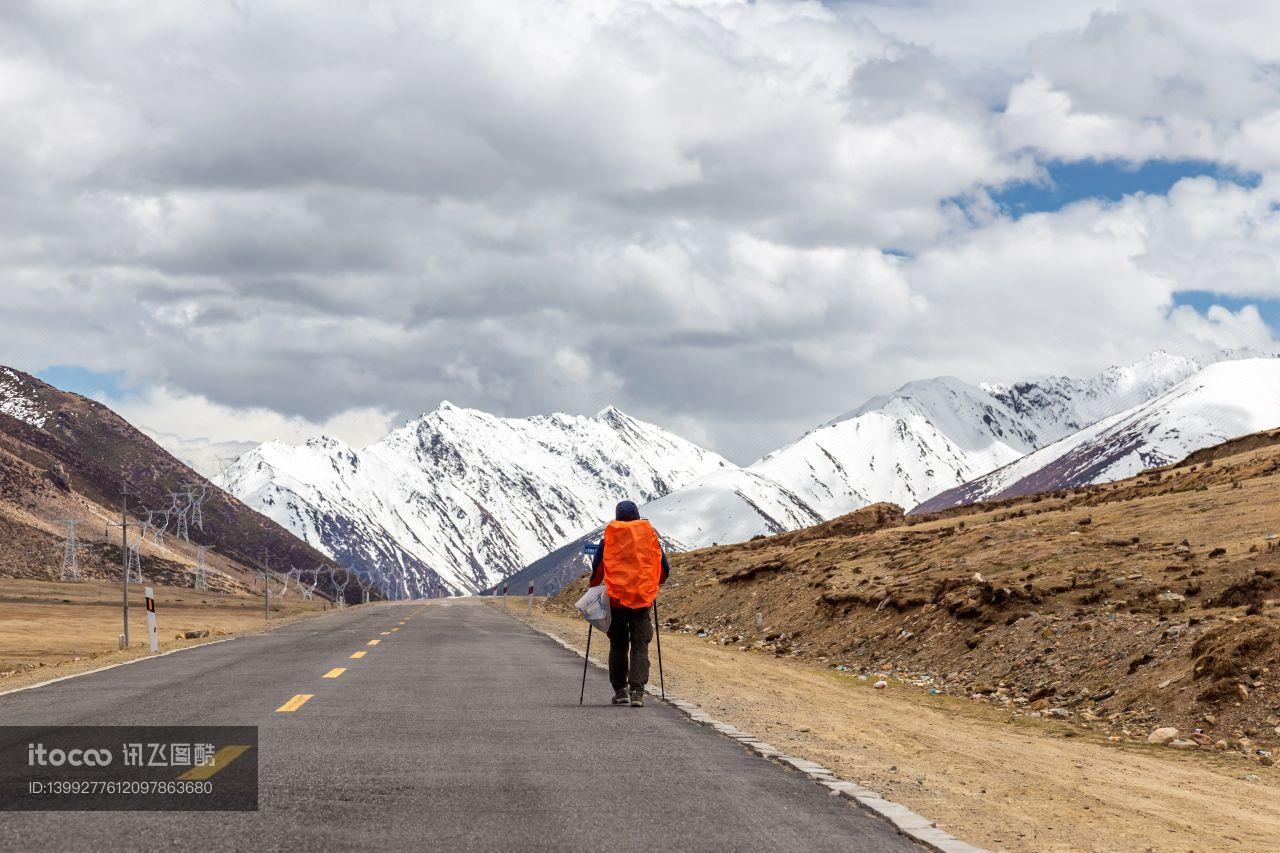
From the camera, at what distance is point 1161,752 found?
1770 cm

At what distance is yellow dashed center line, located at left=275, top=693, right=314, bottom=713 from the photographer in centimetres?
1502

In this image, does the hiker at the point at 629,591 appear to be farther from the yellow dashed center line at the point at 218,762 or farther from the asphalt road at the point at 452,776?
the yellow dashed center line at the point at 218,762

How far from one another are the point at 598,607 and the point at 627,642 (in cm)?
65

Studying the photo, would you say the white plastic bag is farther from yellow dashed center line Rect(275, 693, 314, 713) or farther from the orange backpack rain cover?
yellow dashed center line Rect(275, 693, 314, 713)

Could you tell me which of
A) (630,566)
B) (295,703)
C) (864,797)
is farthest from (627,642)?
(864,797)

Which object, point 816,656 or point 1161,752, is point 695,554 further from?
point 1161,752

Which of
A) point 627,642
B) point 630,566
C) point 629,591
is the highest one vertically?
point 630,566

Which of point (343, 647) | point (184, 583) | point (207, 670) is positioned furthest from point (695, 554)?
point (184, 583)

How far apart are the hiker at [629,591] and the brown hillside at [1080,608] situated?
7851 millimetres

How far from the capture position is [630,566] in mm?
17219

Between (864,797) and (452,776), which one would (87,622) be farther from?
(864,797)

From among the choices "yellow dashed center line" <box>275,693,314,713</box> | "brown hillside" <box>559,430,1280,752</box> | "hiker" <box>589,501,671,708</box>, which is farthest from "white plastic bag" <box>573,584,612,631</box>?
"brown hillside" <box>559,430,1280,752</box>

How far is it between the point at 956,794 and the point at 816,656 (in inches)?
944

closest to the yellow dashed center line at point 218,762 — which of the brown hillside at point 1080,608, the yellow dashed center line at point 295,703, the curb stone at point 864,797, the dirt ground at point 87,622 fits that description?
the yellow dashed center line at point 295,703
